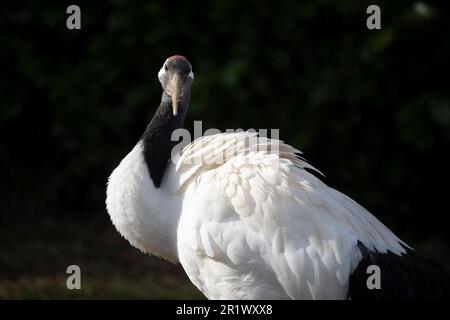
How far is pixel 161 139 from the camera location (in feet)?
14.6

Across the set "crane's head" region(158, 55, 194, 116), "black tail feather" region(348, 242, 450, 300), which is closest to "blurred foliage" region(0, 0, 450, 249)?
"crane's head" region(158, 55, 194, 116)

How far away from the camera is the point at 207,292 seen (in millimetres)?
4250

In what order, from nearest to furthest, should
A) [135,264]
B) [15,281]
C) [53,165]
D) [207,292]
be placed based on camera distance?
[207,292] → [15,281] → [135,264] → [53,165]

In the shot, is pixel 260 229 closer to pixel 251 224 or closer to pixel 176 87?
pixel 251 224

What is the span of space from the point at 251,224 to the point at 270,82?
379 cm

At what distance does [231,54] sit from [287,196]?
12.1ft

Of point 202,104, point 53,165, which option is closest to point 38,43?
point 53,165

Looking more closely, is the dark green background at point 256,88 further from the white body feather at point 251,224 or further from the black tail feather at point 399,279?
the black tail feather at point 399,279

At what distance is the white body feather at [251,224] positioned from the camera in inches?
157

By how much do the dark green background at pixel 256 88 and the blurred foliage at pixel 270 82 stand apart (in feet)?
0.04

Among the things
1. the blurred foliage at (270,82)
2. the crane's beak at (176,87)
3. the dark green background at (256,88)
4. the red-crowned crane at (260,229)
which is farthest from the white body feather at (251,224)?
the blurred foliage at (270,82)

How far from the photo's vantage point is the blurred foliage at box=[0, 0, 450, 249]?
7.20m

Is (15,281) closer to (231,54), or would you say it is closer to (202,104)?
(202,104)

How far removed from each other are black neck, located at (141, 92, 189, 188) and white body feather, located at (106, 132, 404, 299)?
9 centimetres
